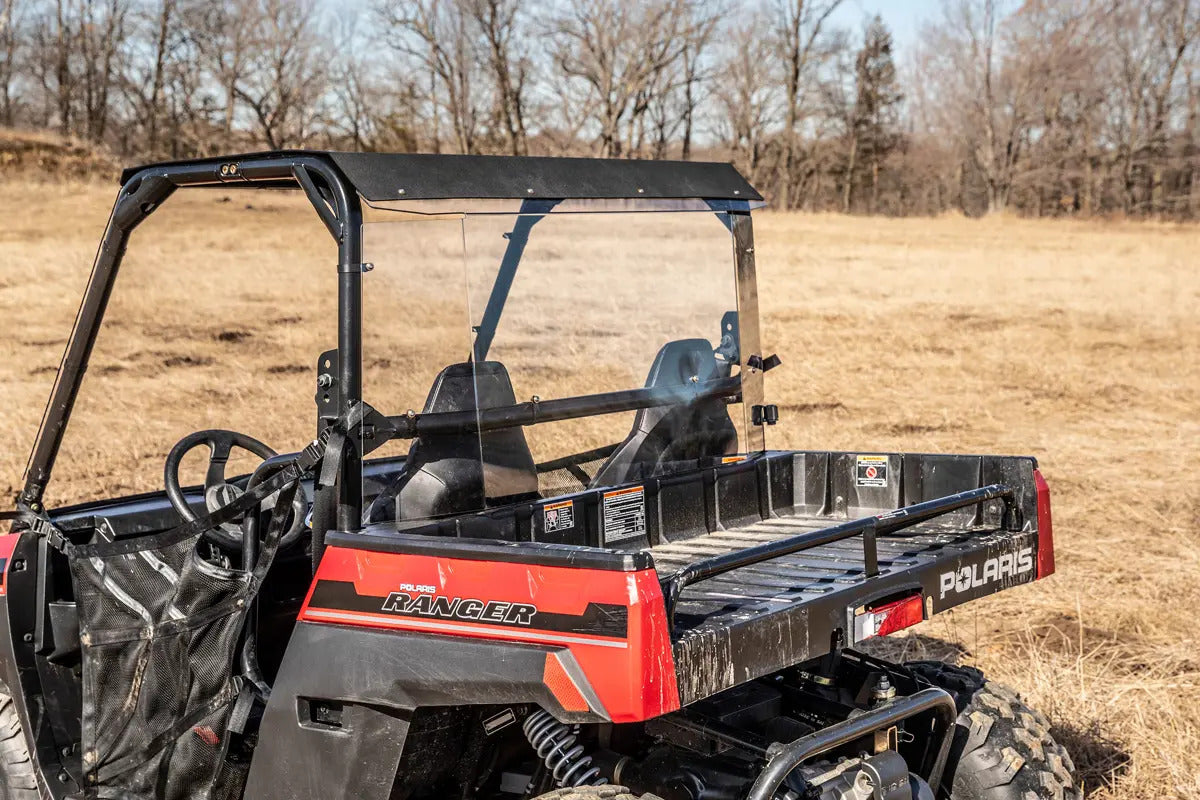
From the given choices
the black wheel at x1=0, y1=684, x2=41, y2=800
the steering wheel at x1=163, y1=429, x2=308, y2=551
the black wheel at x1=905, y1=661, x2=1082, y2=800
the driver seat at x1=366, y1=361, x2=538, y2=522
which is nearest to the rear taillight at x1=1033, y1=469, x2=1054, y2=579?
the black wheel at x1=905, y1=661, x2=1082, y2=800

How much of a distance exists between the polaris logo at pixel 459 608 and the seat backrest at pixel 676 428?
3.26ft

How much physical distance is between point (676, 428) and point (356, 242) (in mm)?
1224

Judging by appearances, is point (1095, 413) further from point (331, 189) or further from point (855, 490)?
point (331, 189)

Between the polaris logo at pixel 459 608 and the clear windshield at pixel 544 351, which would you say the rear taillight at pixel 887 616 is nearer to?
the polaris logo at pixel 459 608

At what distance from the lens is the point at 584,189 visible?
11.1ft

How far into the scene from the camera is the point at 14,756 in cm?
354

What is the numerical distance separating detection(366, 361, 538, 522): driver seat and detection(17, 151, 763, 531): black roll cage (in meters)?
0.04

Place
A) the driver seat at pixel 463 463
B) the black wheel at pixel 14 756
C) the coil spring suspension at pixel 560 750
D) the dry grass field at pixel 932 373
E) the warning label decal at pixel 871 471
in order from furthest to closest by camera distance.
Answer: the dry grass field at pixel 932 373 → the warning label decal at pixel 871 471 → the black wheel at pixel 14 756 → the driver seat at pixel 463 463 → the coil spring suspension at pixel 560 750

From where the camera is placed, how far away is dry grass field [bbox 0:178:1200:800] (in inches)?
184

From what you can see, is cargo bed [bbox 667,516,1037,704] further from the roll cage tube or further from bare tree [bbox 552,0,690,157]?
bare tree [bbox 552,0,690,157]

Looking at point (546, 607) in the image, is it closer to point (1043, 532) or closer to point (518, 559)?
point (518, 559)

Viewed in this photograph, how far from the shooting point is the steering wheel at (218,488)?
3242mm

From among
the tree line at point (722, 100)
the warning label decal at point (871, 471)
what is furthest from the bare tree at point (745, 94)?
the warning label decal at point (871, 471)

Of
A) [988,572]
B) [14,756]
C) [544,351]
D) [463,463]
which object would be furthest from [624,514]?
[14,756]
